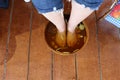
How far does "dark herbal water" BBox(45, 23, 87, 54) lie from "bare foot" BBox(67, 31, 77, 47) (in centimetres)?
2

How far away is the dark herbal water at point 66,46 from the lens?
1026 mm

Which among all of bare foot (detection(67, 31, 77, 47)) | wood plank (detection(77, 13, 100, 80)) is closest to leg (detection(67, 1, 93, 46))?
bare foot (detection(67, 31, 77, 47))

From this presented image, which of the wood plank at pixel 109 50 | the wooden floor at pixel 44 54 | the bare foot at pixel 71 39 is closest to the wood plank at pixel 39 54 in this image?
the wooden floor at pixel 44 54

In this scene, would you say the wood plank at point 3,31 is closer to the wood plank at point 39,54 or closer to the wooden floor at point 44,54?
the wooden floor at point 44,54

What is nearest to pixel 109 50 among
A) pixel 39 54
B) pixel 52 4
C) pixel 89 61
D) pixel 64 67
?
pixel 89 61

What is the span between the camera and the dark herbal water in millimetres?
1026

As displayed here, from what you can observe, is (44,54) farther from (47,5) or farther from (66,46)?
(47,5)

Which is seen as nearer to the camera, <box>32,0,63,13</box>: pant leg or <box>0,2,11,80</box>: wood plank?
<box>32,0,63,13</box>: pant leg

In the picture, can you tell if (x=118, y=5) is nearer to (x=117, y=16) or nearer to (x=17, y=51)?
(x=117, y=16)

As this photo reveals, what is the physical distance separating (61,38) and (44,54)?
0.37 ft

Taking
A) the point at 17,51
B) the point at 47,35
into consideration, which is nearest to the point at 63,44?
the point at 47,35

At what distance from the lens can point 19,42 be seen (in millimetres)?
1038

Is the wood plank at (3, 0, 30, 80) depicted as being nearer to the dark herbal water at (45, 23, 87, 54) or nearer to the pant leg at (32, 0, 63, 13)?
the dark herbal water at (45, 23, 87, 54)

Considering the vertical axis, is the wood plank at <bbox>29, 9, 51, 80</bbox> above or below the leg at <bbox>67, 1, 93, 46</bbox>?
below
